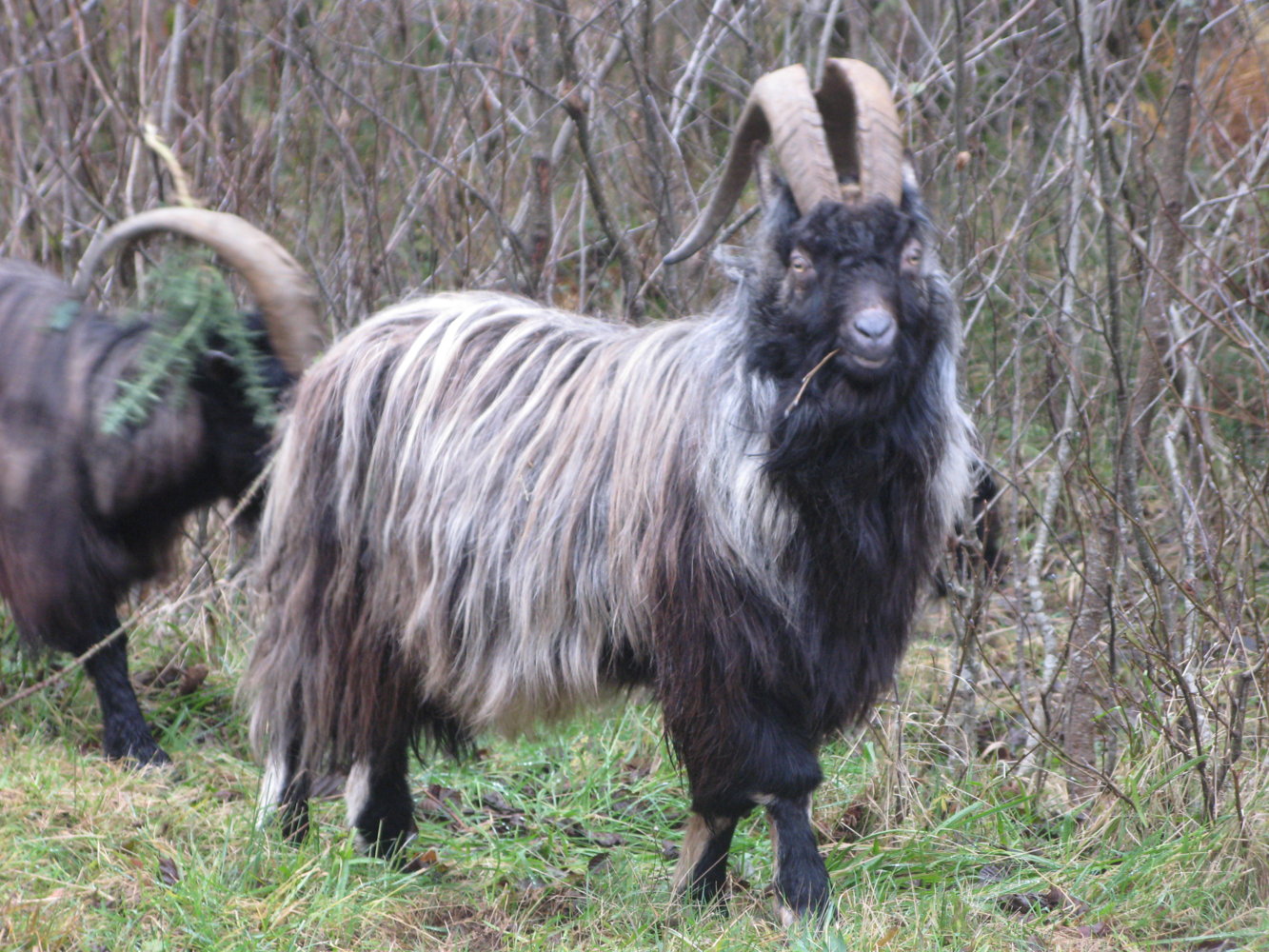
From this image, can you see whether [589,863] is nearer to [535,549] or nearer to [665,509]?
[535,549]

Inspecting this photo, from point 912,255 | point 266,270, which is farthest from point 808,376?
point 266,270

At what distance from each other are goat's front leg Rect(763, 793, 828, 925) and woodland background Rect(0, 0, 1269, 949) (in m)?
0.13

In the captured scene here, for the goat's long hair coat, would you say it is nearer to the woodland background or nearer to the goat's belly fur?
the goat's belly fur

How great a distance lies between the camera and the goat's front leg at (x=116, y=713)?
5.39m

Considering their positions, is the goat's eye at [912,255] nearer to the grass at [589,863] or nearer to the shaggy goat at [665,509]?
the shaggy goat at [665,509]

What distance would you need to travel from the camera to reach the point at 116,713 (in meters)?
5.41

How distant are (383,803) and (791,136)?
244 cm

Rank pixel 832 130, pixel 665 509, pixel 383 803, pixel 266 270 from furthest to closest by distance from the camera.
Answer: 1. pixel 266 270
2. pixel 383 803
3. pixel 832 130
4. pixel 665 509

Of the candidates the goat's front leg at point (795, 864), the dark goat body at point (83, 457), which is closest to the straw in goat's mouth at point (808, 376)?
the goat's front leg at point (795, 864)

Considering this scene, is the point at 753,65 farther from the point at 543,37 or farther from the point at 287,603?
the point at 287,603

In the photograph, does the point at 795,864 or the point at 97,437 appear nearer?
the point at 795,864

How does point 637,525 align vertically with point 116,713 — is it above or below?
above

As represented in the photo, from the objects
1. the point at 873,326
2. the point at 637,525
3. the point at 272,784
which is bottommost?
the point at 272,784

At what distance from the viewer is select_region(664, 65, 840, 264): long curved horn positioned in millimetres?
3525
